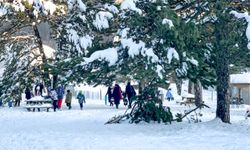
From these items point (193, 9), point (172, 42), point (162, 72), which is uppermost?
point (193, 9)

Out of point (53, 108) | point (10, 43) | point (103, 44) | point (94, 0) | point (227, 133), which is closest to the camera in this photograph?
point (227, 133)

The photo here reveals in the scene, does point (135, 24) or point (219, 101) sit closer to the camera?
point (135, 24)

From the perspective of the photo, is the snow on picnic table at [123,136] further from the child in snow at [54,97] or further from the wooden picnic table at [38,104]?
the child in snow at [54,97]

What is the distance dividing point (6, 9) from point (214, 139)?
42.7 feet

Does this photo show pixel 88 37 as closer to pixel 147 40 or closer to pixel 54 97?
pixel 147 40

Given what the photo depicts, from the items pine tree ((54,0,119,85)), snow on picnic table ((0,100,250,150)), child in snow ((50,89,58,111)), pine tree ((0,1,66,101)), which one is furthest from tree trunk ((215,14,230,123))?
pine tree ((0,1,66,101))

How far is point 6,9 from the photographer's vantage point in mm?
22344

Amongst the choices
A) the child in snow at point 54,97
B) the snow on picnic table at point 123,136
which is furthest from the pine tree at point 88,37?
the child in snow at point 54,97

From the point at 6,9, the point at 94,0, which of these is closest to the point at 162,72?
the point at 94,0

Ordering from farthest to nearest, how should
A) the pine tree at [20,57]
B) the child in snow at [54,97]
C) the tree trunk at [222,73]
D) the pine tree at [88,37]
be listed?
the pine tree at [20,57], the child in snow at [54,97], the pine tree at [88,37], the tree trunk at [222,73]

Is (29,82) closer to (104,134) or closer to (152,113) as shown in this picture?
(152,113)

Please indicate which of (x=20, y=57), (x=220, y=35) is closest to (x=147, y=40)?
(x=220, y=35)

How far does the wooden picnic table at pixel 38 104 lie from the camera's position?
1067 inches

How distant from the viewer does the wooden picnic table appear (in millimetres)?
27114
